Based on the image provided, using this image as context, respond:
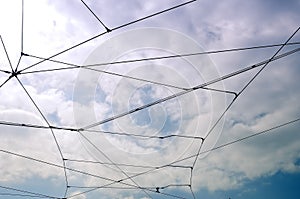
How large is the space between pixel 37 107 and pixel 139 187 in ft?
37.4

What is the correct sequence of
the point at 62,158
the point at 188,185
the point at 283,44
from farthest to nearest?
the point at 188,185 < the point at 62,158 < the point at 283,44

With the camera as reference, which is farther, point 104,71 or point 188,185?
point 188,185

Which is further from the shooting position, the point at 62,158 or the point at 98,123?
the point at 62,158

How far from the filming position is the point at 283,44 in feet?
39.8

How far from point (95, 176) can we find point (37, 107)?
8.03 m

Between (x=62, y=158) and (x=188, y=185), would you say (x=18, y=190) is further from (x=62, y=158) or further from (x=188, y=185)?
(x=188, y=185)

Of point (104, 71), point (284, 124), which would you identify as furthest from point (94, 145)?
point (284, 124)

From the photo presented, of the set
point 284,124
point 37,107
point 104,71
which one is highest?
point 284,124

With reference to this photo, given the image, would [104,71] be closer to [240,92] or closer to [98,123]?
[98,123]

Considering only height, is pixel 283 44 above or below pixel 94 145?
below

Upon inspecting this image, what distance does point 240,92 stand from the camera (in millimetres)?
14789

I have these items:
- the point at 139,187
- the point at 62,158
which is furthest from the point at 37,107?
the point at 139,187

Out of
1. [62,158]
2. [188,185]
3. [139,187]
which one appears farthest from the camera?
[188,185]

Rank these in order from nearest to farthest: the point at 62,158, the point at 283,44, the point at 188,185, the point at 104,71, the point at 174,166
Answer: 1. the point at 283,44
2. the point at 104,71
3. the point at 62,158
4. the point at 174,166
5. the point at 188,185
